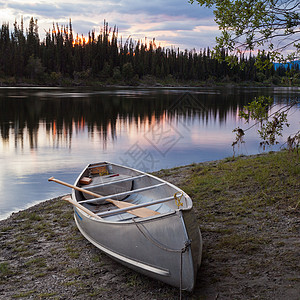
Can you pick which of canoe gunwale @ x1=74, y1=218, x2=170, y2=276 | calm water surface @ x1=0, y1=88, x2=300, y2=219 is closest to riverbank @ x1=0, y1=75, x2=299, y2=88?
calm water surface @ x1=0, y1=88, x2=300, y2=219

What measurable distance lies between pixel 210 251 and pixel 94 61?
123403mm

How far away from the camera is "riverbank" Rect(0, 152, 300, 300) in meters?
5.00

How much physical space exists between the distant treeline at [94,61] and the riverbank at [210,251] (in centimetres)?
8581

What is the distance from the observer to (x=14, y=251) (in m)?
6.77

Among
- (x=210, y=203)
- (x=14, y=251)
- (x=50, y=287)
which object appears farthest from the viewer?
(x=210, y=203)

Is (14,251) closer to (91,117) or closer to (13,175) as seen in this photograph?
(13,175)

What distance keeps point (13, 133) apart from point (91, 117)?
1034cm

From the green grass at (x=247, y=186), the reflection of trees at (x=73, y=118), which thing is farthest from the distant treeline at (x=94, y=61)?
the green grass at (x=247, y=186)

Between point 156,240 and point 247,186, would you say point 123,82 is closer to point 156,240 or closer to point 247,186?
point 247,186

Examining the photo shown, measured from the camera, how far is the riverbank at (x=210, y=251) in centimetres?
500

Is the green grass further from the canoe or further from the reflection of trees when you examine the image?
the reflection of trees

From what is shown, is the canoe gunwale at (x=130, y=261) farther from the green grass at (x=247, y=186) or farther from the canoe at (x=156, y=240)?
the green grass at (x=247, y=186)

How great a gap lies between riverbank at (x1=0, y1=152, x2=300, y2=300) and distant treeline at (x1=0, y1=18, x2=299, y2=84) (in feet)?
282

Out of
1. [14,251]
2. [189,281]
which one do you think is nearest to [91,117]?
[14,251]
